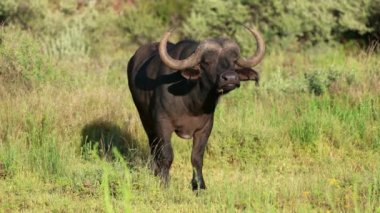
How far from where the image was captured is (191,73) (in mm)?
7695

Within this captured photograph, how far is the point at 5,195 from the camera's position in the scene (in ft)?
24.2

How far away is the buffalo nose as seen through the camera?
7.26 m

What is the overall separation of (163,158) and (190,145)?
173 centimetres

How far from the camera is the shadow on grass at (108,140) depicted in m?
9.56

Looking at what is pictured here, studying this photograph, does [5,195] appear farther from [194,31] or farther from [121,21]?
[121,21]

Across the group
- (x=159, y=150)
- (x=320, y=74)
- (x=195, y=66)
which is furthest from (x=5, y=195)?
(x=320, y=74)

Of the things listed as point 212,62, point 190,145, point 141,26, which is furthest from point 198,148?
point 141,26

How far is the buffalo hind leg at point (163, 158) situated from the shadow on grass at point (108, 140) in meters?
1.14

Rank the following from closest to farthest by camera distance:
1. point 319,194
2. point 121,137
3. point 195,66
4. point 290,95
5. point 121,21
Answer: point 319,194 → point 195,66 → point 121,137 → point 290,95 → point 121,21

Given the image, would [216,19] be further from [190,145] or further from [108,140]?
[190,145]

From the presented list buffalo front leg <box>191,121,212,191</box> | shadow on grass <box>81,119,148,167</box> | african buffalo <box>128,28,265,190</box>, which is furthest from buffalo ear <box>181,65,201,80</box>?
shadow on grass <box>81,119,148,167</box>

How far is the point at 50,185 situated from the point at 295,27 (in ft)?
43.9

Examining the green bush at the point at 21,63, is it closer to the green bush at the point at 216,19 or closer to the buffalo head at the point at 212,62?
the buffalo head at the point at 212,62

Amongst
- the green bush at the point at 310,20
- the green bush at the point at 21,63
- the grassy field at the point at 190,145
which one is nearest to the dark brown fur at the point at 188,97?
the grassy field at the point at 190,145
